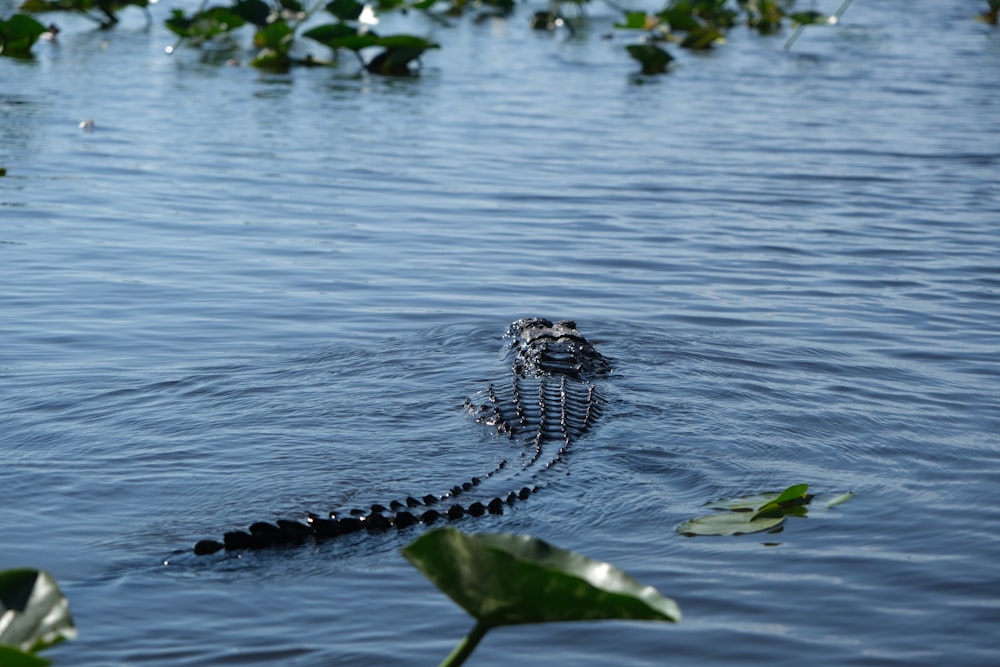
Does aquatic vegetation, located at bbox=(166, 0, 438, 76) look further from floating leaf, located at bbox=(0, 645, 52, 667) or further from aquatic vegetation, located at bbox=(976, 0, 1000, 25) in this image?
floating leaf, located at bbox=(0, 645, 52, 667)

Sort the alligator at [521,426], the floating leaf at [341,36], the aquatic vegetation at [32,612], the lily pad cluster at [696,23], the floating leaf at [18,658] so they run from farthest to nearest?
the lily pad cluster at [696,23], the floating leaf at [341,36], the alligator at [521,426], the aquatic vegetation at [32,612], the floating leaf at [18,658]

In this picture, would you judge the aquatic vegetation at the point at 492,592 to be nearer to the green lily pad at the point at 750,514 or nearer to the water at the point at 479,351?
the water at the point at 479,351

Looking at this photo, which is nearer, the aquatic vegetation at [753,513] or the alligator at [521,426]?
the alligator at [521,426]

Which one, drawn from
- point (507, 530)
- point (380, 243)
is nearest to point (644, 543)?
point (507, 530)

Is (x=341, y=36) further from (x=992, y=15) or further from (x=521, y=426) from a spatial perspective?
(x=992, y=15)

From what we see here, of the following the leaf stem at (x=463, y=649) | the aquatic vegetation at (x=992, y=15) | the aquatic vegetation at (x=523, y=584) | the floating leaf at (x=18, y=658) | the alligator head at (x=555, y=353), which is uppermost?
the aquatic vegetation at (x=992, y=15)

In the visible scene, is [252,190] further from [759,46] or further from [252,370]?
[759,46]

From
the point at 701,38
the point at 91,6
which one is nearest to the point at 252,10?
the point at 91,6

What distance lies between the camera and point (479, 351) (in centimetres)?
650

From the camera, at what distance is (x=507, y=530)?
4.25 m

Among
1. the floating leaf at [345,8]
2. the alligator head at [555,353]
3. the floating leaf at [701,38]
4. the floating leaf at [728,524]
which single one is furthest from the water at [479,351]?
the floating leaf at [701,38]

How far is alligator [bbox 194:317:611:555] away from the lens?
4.04 metres

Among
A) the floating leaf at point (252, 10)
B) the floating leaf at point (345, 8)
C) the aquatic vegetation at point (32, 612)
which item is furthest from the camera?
the floating leaf at point (252, 10)

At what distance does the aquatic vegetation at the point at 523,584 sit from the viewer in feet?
6.52
